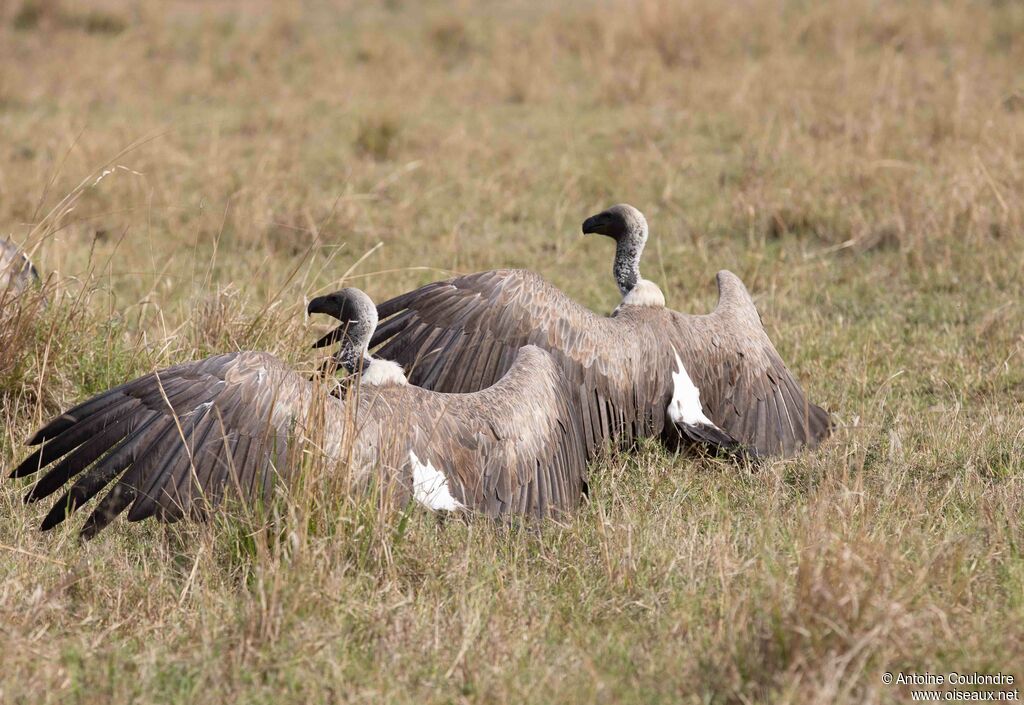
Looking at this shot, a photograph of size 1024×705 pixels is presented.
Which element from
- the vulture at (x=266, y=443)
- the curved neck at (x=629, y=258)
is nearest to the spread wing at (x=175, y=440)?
the vulture at (x=266, y=443)

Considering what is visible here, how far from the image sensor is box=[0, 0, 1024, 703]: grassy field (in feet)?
10.1

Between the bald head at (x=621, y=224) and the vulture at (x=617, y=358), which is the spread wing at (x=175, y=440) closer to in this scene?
the vulture at (x=617, y=358)

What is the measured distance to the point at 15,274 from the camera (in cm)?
478

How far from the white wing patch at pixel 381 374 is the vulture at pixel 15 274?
1.39 meters

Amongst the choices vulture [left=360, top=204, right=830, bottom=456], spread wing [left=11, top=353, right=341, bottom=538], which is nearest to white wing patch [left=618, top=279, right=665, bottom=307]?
vulture [left=360, top=204, right=830, bottom=456]

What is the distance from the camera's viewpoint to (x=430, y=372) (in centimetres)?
474

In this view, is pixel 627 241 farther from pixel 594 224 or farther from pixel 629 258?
pixel 594 224

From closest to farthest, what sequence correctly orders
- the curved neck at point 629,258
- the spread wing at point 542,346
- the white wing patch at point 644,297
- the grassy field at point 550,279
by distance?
the grassy field at point 550,279 < the spread wing at point 542,346 < the white wing patch at point 644,297 < the curved neck at point 629,258

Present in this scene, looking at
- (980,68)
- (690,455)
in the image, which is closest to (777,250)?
(690,455)

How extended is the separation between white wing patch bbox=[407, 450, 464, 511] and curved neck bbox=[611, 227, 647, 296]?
1784 mm

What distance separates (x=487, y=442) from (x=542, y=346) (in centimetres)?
78

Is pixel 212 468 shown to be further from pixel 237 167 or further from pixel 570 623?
pixel 237 167

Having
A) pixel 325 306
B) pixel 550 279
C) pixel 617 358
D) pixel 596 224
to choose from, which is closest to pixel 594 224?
pixel 596 224

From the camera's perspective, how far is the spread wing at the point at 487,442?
3.79 metres
